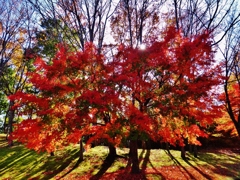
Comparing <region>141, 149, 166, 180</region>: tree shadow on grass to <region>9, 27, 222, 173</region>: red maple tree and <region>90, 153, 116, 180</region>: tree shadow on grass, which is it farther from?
<region>9, 27, 222, 173</region>: red maple tree

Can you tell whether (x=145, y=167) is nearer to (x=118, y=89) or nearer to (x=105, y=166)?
(x=105, y=166)

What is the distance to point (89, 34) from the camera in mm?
13125

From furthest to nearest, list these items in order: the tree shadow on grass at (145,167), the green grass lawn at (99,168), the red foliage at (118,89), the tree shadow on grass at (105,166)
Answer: the green grass lawn at (99,168) → the tree shadow on grass at (105,166) → the tree shadow on grass at (145,167) → the red foliage at (118,89)

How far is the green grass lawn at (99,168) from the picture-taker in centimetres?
1242

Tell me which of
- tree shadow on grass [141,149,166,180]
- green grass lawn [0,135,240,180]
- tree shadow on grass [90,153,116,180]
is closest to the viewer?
tree shadow on grass [141,149,166,180]

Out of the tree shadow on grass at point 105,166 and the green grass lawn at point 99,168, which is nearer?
the tree shadow on grass at point 105,166

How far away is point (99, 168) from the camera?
13.7 meters

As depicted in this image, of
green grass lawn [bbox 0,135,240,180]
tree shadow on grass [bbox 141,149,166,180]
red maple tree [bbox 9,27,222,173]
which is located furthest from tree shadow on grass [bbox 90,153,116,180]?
red maple tree [bbox 9,27,222,173]

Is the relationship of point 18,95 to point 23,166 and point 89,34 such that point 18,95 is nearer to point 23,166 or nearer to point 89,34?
point 89,34

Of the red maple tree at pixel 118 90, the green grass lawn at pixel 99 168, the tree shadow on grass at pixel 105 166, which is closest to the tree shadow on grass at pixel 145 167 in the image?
the green grass lawn at pixel 99 168

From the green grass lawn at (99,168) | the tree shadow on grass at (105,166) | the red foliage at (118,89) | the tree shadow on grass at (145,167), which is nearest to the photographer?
the red foliage at (118,89)

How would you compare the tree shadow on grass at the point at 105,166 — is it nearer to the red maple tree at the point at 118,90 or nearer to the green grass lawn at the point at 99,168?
the green grass lawn at the point at 99,168

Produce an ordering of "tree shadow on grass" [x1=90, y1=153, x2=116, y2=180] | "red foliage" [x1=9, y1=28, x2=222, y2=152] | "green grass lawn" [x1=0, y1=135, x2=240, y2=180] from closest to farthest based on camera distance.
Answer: "red foliage" [x1=9, y1=28, x2=222, y2=152] → "tree shadow on grass" [x1=90, y1=153, x2=116, y2=180] → "green grass lawn" [x1=0, y1=135, x2=240, y2=180]

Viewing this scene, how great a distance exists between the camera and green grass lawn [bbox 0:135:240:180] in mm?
12422
